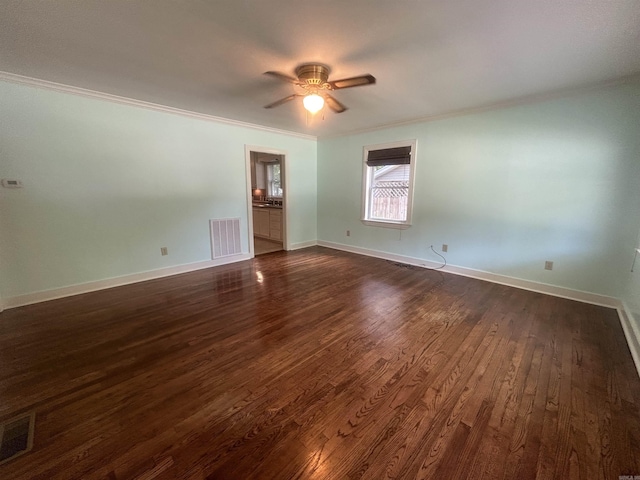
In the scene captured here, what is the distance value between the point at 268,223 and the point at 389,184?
10.1ft

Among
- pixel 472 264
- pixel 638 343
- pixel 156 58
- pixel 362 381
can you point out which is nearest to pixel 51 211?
pixel 156 58

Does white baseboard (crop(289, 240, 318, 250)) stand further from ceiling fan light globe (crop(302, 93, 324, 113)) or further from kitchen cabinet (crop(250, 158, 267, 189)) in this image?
ceiling fan light globe (crop(302, 93, 324, 113))

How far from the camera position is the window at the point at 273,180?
7718mm

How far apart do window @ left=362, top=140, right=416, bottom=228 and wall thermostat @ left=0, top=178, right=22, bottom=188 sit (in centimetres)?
476

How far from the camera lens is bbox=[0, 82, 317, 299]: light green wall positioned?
9.17 feet

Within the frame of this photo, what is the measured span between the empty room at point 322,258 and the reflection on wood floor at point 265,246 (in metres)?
0.56

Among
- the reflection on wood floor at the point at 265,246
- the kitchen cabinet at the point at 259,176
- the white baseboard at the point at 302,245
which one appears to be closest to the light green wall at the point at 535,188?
the white baseboard at the point at 302,245

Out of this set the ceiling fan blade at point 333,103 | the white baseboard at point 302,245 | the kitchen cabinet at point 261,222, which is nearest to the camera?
the ceiling fan blade at point 333,103

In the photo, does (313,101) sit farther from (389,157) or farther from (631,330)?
(631,330)

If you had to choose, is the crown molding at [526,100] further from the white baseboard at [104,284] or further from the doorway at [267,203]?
the white baseboard at [104,284]

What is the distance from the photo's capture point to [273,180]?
307 inches

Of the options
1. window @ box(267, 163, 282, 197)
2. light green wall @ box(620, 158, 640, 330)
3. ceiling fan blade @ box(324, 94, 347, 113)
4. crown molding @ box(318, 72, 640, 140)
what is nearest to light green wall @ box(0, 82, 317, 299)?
ceiling fan blade @ box(324, 94, 347, 113)

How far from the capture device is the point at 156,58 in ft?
7.47

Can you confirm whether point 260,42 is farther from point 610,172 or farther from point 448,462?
point 610,172
